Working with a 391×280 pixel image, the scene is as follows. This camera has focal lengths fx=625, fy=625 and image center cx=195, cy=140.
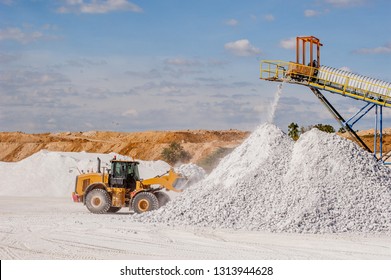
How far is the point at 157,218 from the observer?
62.1 feet

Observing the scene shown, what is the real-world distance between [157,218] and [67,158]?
18554 millimetres

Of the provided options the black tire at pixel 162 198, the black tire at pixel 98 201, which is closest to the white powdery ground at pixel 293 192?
the black tire at pixel 162 198

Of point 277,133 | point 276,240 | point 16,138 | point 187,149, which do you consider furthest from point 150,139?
point 276,240

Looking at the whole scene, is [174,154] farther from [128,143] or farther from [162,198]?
[162,198]

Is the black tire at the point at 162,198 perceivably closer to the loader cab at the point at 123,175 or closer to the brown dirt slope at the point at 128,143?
the loader cab at the point at 123,175

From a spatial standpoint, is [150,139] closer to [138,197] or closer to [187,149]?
[187,149]

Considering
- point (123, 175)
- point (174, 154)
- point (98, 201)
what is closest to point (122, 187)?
point (123, 175)

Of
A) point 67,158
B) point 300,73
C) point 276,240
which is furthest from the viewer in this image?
point 67,158

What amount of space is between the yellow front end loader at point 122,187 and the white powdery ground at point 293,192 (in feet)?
5.87

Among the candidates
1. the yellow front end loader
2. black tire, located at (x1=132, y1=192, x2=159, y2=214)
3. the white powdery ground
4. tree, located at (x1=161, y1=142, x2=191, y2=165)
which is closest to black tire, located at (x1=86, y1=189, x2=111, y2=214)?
the yellow front end loader

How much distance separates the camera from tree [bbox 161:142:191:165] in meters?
58.8

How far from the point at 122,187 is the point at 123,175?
427mm

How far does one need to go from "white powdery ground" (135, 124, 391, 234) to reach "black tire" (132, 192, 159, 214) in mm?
1296

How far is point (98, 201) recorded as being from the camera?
22141mm
